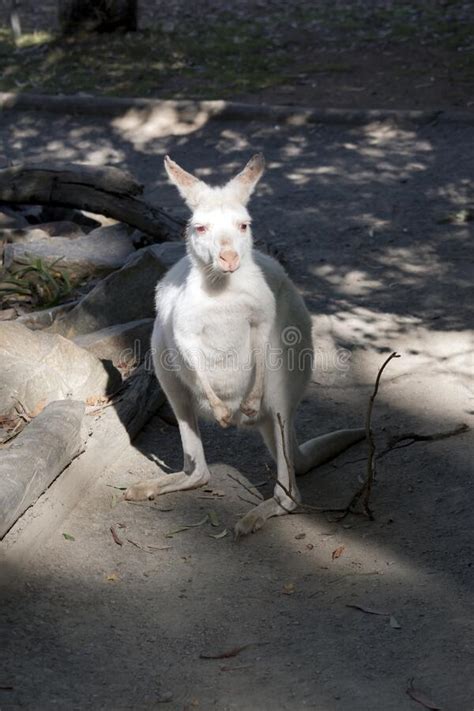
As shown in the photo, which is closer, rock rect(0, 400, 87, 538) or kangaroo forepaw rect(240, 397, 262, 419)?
rock rect(0, 400, 87, 538)

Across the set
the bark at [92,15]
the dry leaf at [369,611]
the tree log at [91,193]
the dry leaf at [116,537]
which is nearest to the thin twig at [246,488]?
the dry leaf at [116,537]

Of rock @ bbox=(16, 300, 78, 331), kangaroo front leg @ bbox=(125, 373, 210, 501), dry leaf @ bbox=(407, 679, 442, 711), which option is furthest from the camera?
rock @ bbox=(16, 300, 78, 331)

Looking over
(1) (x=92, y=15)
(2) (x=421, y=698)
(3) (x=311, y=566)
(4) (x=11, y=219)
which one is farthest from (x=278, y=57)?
(2) (x=421, y=698)

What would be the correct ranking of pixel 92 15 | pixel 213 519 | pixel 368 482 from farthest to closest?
1. pixel 92 15
2. pixel 213 519
3. pixel 368 482

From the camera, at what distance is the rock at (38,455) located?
306cm

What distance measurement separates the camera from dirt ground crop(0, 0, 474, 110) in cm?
878

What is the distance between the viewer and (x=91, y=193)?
5.64 m

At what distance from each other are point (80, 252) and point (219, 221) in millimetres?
2460

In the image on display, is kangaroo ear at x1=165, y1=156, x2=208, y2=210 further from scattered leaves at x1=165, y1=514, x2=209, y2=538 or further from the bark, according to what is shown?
the bark

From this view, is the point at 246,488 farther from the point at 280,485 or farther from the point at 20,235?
the point at 20,235

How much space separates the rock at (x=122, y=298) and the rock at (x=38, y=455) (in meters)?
1.10

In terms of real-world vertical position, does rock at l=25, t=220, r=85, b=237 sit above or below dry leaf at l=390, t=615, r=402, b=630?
below

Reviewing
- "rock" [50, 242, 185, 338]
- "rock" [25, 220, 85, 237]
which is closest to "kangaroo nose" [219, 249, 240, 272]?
"rock" [50, 242, 185, 338]

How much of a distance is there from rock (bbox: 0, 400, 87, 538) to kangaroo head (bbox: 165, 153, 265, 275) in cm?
73
